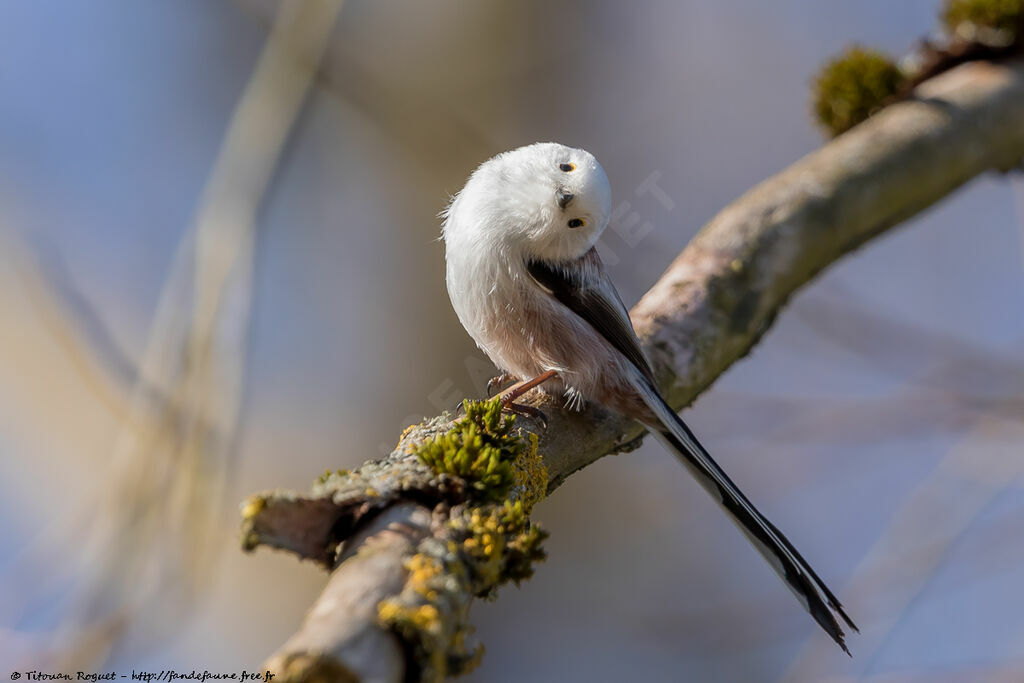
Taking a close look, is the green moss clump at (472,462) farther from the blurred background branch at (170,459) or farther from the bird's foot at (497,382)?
the bird's foot at (497,382)

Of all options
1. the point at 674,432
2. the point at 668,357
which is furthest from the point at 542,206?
the point at 674,432

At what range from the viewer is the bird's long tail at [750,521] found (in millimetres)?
2357

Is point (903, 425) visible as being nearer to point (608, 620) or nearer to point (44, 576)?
point (608, 620)

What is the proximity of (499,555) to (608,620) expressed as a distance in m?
3.77

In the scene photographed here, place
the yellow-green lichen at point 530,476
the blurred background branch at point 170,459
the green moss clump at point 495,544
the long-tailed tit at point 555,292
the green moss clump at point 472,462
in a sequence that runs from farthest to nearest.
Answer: the long-tailed tit at point 555,292, the blurred background branch at point 170,459, the yellow-green lichen at point 530,476, the green moss clump at point 472,462, the green moss clump at point 495,544

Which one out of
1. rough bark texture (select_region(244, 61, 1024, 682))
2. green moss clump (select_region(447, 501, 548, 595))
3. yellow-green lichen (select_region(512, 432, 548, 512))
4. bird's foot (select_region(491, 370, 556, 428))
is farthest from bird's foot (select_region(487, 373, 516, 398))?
green moss clump (select_region(447, 501, 548, 595))

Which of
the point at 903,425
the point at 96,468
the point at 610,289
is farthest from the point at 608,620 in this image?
the point at 96,468

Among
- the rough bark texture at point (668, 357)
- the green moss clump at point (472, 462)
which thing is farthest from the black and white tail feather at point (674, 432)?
the green moss clump at point (472, 462)

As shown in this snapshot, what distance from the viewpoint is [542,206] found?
2.84 m

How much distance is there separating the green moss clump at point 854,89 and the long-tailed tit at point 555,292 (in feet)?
5.19

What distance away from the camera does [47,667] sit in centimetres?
230

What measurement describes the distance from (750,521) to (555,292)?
105 centimetres

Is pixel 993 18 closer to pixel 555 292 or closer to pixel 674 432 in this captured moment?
pixel 555 292

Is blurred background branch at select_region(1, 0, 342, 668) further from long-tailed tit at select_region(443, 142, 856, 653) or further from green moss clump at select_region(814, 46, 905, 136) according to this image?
green moss clump at select_region(814, 46, 905, 136)
